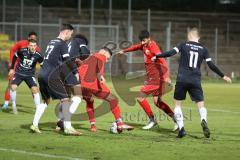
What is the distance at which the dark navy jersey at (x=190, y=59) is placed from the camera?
44.9 ft

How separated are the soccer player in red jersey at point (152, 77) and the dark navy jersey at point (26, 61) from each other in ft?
10.0

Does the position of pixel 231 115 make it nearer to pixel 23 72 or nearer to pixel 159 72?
pixel 159 72

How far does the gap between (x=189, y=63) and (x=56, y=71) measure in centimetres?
284

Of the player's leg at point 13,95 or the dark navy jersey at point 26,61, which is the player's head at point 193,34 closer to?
the dark navy jersey at point 26,61

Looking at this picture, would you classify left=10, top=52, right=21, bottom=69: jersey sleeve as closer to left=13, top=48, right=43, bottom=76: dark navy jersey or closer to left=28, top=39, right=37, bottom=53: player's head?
left=13, top=48, right=43, bottom=76: dark navy jersey

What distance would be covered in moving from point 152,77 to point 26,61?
3.79 metres

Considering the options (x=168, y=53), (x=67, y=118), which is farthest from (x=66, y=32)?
(x=168, y=53)

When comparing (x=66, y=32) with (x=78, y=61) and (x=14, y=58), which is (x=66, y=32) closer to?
(x=78, y=61)

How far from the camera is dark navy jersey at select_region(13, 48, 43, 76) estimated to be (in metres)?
17.7

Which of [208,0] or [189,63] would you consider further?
[208,0]

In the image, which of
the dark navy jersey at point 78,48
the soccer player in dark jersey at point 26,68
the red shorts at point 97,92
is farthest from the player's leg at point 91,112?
the soccer player in dark jersey at point 26,68

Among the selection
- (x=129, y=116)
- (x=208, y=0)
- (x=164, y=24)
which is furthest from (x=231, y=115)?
(x=208, y=0)

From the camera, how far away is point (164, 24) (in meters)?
45.4

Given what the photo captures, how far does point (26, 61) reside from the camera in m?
17.9
